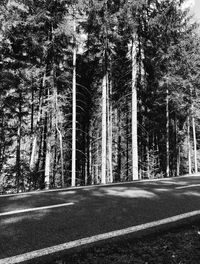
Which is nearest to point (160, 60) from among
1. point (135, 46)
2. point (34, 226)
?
point (135, 46)

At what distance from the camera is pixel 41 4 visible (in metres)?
17.9

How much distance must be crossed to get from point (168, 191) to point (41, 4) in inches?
594

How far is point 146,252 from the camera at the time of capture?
151 inches

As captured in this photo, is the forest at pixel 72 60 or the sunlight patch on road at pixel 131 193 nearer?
the sunlight patch on road at pixel 131 193

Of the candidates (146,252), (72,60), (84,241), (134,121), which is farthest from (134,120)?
(146,252)

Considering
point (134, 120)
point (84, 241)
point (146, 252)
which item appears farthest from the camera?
point (134, 120)

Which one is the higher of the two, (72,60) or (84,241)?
(72,60)

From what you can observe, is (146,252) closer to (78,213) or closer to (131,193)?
(78,213)

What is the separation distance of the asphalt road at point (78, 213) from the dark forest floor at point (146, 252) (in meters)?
0.51

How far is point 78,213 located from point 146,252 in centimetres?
219

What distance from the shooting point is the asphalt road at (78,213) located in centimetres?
436

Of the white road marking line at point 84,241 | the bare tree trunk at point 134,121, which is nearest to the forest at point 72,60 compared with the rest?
the bare tree trunk at point 134,121

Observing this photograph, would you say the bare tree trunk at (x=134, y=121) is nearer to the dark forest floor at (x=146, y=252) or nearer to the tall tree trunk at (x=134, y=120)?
the tall tree trunk at (x=134, y=120)

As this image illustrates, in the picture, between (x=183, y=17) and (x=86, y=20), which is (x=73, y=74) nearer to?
(x=86, y=20)
